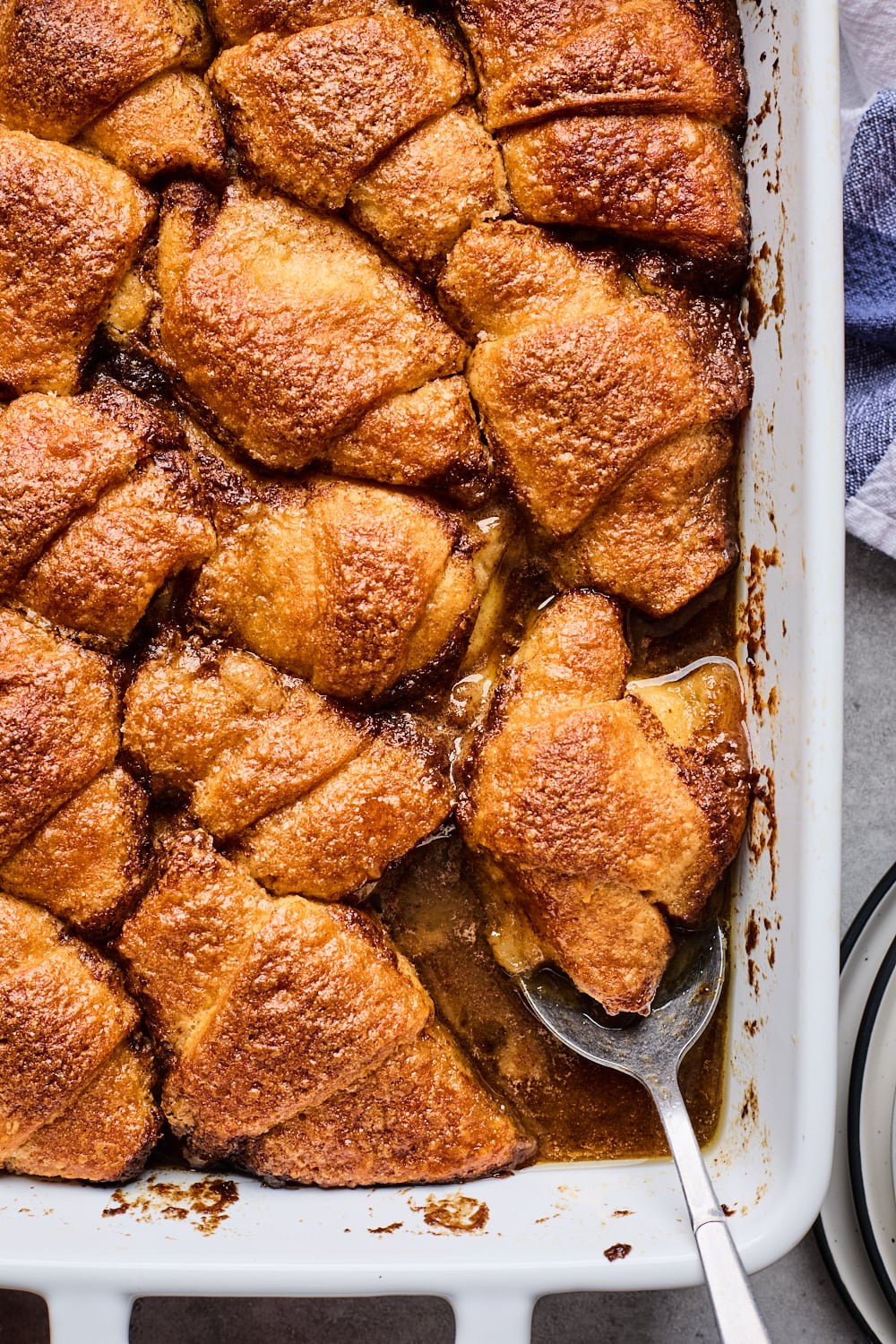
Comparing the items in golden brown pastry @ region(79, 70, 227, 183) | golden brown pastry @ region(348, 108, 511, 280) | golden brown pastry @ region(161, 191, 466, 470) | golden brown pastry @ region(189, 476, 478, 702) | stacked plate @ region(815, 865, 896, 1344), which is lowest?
stacked plate @ region(815, 865, 896, 1344)

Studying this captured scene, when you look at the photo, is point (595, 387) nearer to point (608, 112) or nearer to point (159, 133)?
point (608, 112)

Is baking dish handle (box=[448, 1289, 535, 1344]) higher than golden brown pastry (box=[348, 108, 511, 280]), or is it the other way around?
golden brown pastry (box=[348, 108, 511, 280])

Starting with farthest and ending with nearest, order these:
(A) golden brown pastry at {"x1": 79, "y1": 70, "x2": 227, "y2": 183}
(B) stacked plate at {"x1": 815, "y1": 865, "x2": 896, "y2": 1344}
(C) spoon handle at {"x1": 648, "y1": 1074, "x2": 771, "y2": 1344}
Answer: (B) stacked plate at {"x1": 815, "y1": 865, "x2": 896, "y2": 1344}
(A) golden brown pastry at {"x1": 79, "y1": 70, "x2": 227, "y2": 183}
(C) spoon handle at {"x1": 648, "y1": 1074, "x2": 771, "y2": 1344}

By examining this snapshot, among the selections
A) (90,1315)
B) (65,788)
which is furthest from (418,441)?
(90,1315)

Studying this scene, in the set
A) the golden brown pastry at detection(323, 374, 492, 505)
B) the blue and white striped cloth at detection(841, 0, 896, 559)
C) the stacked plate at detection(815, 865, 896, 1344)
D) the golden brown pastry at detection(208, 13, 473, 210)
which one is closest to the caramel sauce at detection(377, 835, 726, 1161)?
the stacked plate at detection(815, 865, 896, 1344)

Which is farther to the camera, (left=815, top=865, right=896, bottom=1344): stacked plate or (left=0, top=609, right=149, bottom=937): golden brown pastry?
(left=815, top=865, right=896, bottom=1344): stacked plate

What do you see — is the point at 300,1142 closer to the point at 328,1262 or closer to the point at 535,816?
the point at 328,1262

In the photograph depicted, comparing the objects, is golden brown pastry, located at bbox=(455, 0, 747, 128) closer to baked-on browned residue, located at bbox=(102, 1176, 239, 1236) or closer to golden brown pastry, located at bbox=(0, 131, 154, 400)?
golden brown pastry, located at bbox=(0, 131, 154, 400)

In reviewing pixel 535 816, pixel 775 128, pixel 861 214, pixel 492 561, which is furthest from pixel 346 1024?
pixel 861 214
